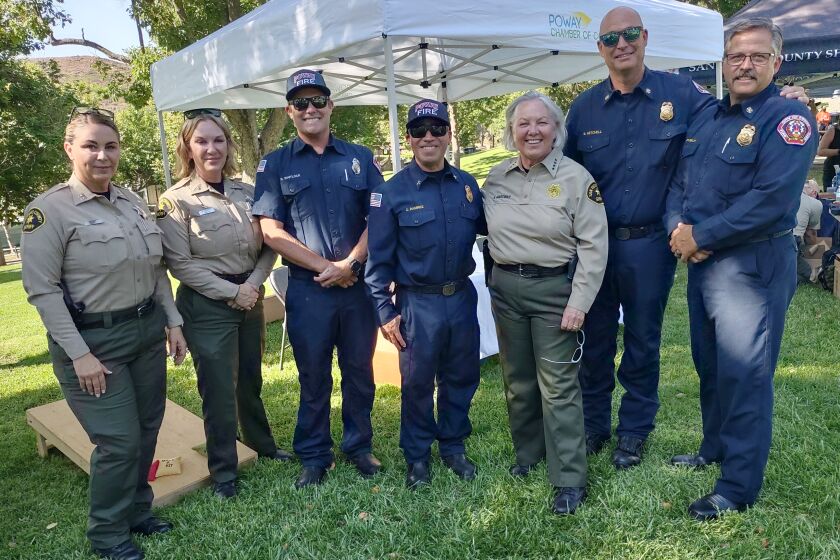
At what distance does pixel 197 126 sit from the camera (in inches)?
119

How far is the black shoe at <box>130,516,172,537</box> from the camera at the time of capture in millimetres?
2896

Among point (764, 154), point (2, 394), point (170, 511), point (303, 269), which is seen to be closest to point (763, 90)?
point (764, 154)

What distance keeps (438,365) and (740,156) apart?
167 cm

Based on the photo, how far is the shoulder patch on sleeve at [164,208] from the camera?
9.78 feet

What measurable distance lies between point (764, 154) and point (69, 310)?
Answer: 2859 mm

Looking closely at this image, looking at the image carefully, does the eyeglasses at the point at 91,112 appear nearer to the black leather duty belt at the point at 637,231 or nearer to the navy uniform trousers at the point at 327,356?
the navy uniform trousers at the point at 327,356

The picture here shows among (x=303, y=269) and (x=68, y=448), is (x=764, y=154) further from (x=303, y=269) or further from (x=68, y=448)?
(x=68, y=448)

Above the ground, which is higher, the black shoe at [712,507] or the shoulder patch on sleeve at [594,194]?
the shoulder patch on sleeve at [594,194]

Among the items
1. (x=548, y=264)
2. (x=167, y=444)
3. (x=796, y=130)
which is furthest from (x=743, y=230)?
(x=167, y=444)

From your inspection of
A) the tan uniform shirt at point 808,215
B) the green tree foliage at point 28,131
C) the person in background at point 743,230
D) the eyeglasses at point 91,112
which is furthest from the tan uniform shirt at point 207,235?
the green tree foliage at point 28,131

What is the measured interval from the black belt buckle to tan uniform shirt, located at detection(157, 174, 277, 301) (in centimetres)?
26

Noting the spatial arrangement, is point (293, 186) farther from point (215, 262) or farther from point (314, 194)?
point (215, 262)

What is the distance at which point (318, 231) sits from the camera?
10.3ft

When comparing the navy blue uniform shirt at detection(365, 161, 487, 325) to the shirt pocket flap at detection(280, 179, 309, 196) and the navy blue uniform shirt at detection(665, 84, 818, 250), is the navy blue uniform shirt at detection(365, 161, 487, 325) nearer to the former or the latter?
the shirt pocket flap at detection(280, 179, 309, 196)
